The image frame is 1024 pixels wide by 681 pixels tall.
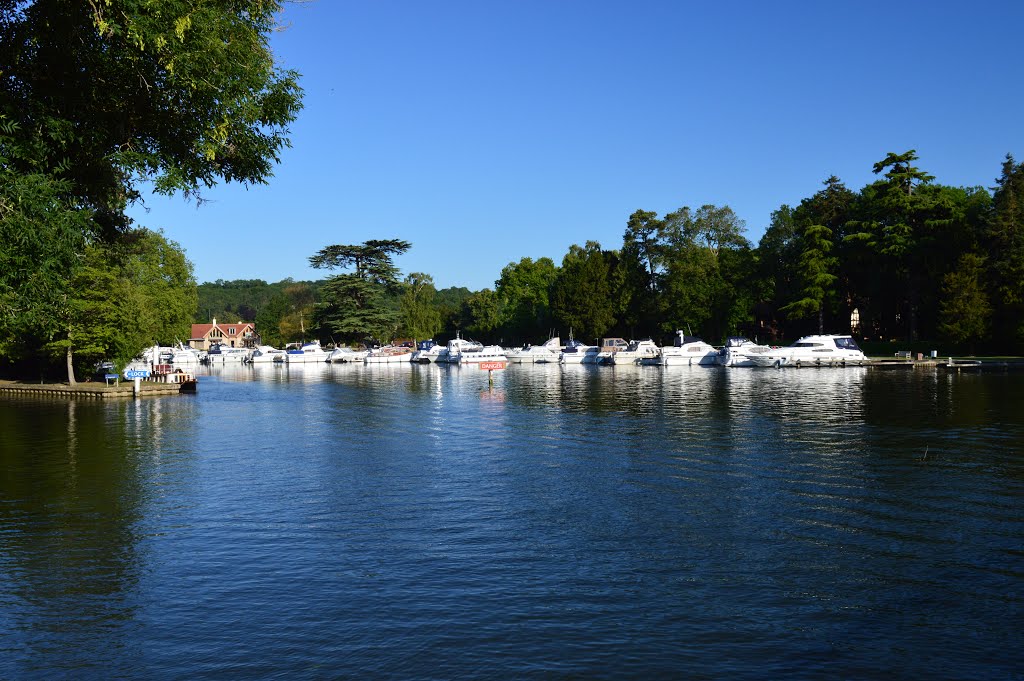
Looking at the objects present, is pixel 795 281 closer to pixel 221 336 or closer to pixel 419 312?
pixel 419 312

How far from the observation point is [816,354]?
281 ft

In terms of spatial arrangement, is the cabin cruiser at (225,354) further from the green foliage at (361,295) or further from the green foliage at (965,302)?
the green foliage at (965,302)

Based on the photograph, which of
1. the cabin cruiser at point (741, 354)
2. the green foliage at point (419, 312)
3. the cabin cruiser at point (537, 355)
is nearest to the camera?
the cabin cruiser at point (741, 354)

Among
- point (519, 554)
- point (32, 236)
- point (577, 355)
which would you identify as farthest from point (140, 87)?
point (577, 355)

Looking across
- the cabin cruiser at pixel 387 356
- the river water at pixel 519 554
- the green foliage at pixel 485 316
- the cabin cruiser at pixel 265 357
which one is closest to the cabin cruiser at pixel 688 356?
Result: the cabin cruiser at pixel 387 356

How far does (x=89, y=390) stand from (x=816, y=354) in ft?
229

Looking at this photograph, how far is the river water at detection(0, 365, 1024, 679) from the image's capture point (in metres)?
10.7

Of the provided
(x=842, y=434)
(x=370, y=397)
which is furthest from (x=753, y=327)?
(x=842, y=434)

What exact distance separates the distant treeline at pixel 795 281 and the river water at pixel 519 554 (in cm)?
6124

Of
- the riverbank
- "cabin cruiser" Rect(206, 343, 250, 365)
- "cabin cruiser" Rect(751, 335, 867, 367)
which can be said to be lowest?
the riverbank

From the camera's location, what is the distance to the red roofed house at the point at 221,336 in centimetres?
19100

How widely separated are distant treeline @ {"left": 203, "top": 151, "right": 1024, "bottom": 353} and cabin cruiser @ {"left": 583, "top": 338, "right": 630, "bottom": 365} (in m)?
6.95

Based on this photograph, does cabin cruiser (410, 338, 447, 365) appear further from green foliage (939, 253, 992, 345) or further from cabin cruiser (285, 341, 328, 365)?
green foliage (939, 253, 992, 345)

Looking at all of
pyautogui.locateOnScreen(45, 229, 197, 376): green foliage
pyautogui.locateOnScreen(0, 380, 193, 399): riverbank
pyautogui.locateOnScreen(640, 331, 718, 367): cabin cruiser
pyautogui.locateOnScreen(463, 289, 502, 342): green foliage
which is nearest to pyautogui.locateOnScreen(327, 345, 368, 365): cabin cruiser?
pyautogui.locateOnScreen(463, 289, 502, 342): green foliage
